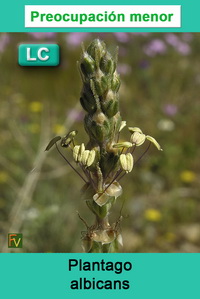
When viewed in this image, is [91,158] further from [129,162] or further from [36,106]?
[36,106]

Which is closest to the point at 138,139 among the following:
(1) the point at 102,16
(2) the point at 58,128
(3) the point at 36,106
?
(1) the point at 102,16

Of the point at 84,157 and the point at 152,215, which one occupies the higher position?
the point at 152,215

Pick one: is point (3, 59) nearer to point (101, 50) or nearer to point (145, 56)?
point (145, 56)

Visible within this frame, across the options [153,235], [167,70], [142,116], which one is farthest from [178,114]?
[153,235]

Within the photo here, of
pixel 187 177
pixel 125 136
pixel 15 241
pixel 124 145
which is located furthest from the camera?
pixel 125 136

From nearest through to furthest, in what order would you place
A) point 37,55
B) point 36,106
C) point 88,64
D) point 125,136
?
point 88,64 < point 37,55 < point 36,106 < point 125,136

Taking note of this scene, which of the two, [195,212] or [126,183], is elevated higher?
[126,183]
